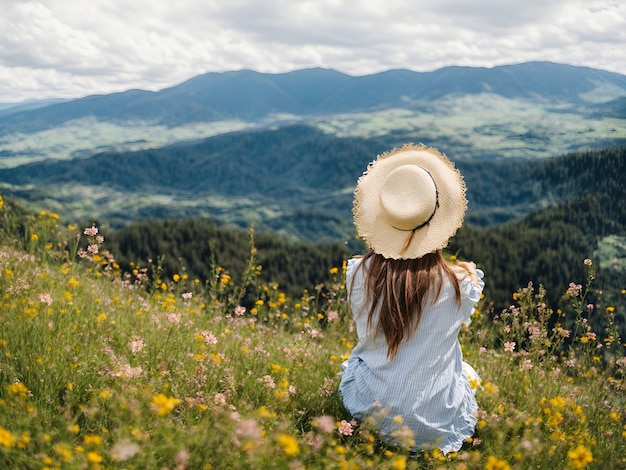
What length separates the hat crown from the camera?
363 centimetres

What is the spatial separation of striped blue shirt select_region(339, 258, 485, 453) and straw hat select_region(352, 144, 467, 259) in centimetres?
38

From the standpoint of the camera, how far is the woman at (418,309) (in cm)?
363

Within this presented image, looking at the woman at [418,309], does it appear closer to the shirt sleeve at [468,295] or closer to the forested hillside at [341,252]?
the shirt sleeve at [468,295]

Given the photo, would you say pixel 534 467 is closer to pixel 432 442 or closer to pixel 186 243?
pixel 432 442

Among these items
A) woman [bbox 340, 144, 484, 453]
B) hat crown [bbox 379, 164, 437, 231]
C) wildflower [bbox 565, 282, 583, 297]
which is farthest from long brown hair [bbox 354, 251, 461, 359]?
wildflower [bbox 565, 282, 583, 297]

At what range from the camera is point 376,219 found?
13.1 feet

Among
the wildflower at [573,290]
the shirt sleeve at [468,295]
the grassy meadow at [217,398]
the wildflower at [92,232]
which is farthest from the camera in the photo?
the wildflower at [573,290]

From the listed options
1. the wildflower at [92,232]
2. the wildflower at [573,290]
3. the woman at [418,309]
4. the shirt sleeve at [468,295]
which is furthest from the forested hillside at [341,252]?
the woman at [418,309]

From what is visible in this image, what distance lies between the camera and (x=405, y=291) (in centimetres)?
363

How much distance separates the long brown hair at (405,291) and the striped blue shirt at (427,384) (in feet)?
0.21

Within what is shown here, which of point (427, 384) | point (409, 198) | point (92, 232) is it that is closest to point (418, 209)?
point (409, 198)

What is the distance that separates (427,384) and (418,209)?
4.32 feet

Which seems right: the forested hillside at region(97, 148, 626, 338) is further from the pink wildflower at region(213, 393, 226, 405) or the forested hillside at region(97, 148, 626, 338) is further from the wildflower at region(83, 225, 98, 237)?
the pink wildflower at region(213, 393, 226, 405)

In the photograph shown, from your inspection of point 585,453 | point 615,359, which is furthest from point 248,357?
point 615,359
